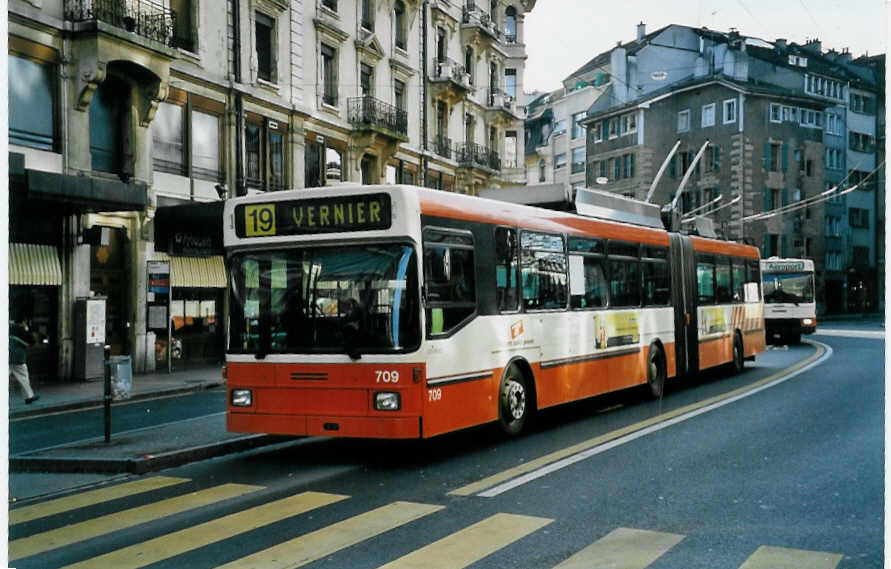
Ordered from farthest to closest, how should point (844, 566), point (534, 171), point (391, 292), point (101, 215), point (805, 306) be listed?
point (805, 306) < point (101, 215) < point (534, 171) < point (391, 292) < point (844, 566)

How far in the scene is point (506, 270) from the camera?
34.6ft

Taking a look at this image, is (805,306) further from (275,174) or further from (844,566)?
(844,566)

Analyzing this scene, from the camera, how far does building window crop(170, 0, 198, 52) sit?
76.1ft

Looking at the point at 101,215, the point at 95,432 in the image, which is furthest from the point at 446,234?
the point at 101,215

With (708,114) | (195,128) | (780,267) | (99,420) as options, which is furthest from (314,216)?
(195,128)

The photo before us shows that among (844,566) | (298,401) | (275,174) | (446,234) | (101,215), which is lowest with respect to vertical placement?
(844,566)

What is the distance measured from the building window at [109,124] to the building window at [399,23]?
425 inches

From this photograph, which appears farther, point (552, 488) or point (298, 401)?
point (298, 401)

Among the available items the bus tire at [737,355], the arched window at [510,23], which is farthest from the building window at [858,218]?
the bus tire at [737,355]

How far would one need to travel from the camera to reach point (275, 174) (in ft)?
88.4

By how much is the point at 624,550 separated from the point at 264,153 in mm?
21960

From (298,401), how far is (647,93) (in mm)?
6715

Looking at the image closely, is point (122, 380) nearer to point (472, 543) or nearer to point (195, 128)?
point (195, 128)

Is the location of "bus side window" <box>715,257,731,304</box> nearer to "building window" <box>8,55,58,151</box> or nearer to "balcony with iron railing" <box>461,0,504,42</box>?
"balcony with iron railing" <box>461,0,504,42</box>
